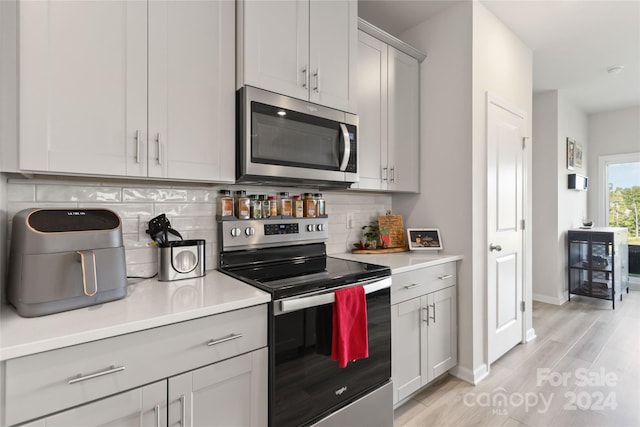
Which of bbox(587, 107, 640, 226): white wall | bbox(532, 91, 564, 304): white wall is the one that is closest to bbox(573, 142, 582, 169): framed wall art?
bbox(587, 107, 640, 226): white wall

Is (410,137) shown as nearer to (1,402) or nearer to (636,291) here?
(1,402)

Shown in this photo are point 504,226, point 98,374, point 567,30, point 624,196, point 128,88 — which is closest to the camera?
point 98,374

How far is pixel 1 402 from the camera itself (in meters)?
0.83

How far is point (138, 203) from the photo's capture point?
1581 mm

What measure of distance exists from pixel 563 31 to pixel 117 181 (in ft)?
11.9

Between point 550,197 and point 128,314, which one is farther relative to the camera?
point 550,197

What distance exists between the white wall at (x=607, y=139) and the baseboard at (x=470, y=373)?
4.30 m

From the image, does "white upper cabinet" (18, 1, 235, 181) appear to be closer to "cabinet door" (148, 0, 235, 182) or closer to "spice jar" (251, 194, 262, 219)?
"cabinet door" (148, 0, 235, 182)

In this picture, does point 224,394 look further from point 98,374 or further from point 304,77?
point 304,77

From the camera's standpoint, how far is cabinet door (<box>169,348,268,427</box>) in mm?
1104

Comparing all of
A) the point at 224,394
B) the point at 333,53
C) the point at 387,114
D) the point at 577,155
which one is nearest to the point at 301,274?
the point at 224,394

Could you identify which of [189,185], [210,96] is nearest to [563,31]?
[210,96]

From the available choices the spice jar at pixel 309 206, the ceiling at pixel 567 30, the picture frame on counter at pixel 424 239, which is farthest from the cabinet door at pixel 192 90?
the picture frame on counter at pixel 424 239

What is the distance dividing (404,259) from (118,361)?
1.69m
